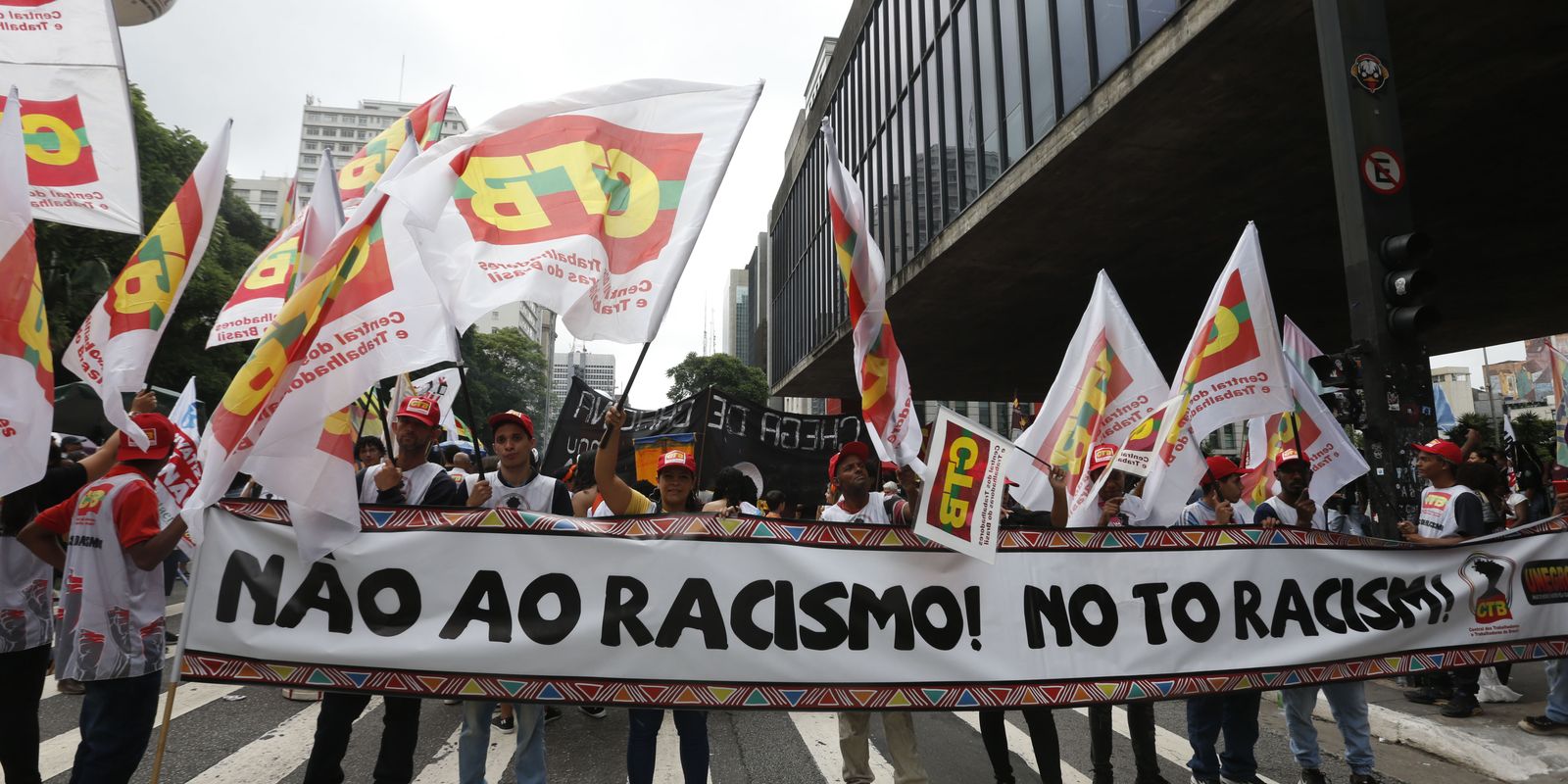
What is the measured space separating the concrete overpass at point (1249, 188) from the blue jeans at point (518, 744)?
26.6ft

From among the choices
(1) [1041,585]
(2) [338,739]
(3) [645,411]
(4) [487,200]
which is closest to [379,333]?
(4) [487,200]

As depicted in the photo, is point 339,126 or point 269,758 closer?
point 269,758

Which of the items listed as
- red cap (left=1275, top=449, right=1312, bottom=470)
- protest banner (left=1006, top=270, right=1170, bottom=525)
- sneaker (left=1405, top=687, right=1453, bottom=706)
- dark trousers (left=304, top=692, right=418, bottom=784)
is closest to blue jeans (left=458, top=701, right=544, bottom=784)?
dark trousers (left=304, top=692, right=418, bottom=784)

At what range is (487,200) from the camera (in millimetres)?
3699

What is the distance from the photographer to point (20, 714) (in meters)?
3.54

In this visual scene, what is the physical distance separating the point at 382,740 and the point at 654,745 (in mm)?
1205

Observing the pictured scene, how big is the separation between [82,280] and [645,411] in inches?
637

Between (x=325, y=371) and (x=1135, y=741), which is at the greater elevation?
(x=325, y=371)

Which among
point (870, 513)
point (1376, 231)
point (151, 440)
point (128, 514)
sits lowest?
point (870, 513)

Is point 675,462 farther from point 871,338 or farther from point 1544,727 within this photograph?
point 1544,727

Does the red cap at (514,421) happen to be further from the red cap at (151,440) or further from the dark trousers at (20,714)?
the dark trousers at (20,714)

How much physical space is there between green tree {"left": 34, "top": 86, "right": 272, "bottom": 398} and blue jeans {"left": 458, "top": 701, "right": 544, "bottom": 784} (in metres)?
14.2

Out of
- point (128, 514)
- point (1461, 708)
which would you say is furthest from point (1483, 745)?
point (128, 514)

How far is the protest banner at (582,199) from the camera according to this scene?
3498 mm
